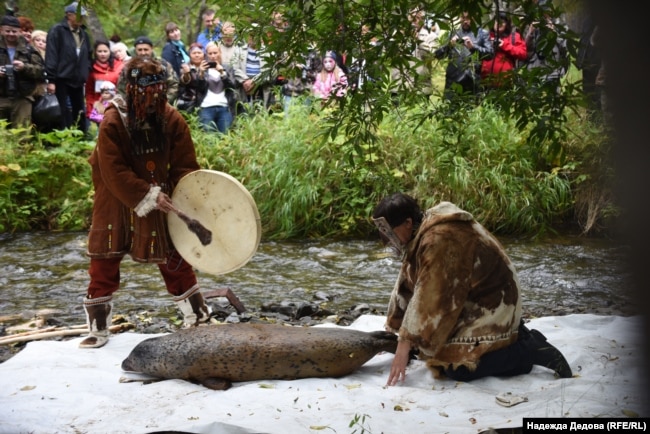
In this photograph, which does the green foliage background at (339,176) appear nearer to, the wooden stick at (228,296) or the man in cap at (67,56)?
the man in cap at (67,56)

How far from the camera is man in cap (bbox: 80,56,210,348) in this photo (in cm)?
509

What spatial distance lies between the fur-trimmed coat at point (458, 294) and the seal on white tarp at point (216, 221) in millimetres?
→ 1252

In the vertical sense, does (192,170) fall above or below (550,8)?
below

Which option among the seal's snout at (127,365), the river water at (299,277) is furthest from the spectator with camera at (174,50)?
the seal's snout at (127,365)

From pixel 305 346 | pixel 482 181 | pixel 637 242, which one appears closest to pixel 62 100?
pixel 482 181

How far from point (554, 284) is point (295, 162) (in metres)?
3.99

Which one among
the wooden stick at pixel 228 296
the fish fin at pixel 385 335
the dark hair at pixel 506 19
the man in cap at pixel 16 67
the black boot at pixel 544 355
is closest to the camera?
the dark hair at pixel 506 19

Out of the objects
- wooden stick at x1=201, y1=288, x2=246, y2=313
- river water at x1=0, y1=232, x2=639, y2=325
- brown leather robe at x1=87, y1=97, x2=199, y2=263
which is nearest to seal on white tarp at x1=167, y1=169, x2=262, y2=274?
brown leather robe at x1=87, y1=97, x2=199, y2=263

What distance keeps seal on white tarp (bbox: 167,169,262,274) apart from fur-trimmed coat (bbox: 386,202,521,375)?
1.25m

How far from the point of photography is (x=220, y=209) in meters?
5.29

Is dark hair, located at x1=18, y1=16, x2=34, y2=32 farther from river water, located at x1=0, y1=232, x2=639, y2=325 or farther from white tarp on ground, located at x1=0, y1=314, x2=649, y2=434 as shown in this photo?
white tarp on ground, located at x1=0, y1=314, x2=649, y2=434

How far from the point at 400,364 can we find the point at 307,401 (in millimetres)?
570

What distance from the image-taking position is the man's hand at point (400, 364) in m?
4.32

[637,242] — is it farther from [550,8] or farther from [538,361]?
[538,361]
